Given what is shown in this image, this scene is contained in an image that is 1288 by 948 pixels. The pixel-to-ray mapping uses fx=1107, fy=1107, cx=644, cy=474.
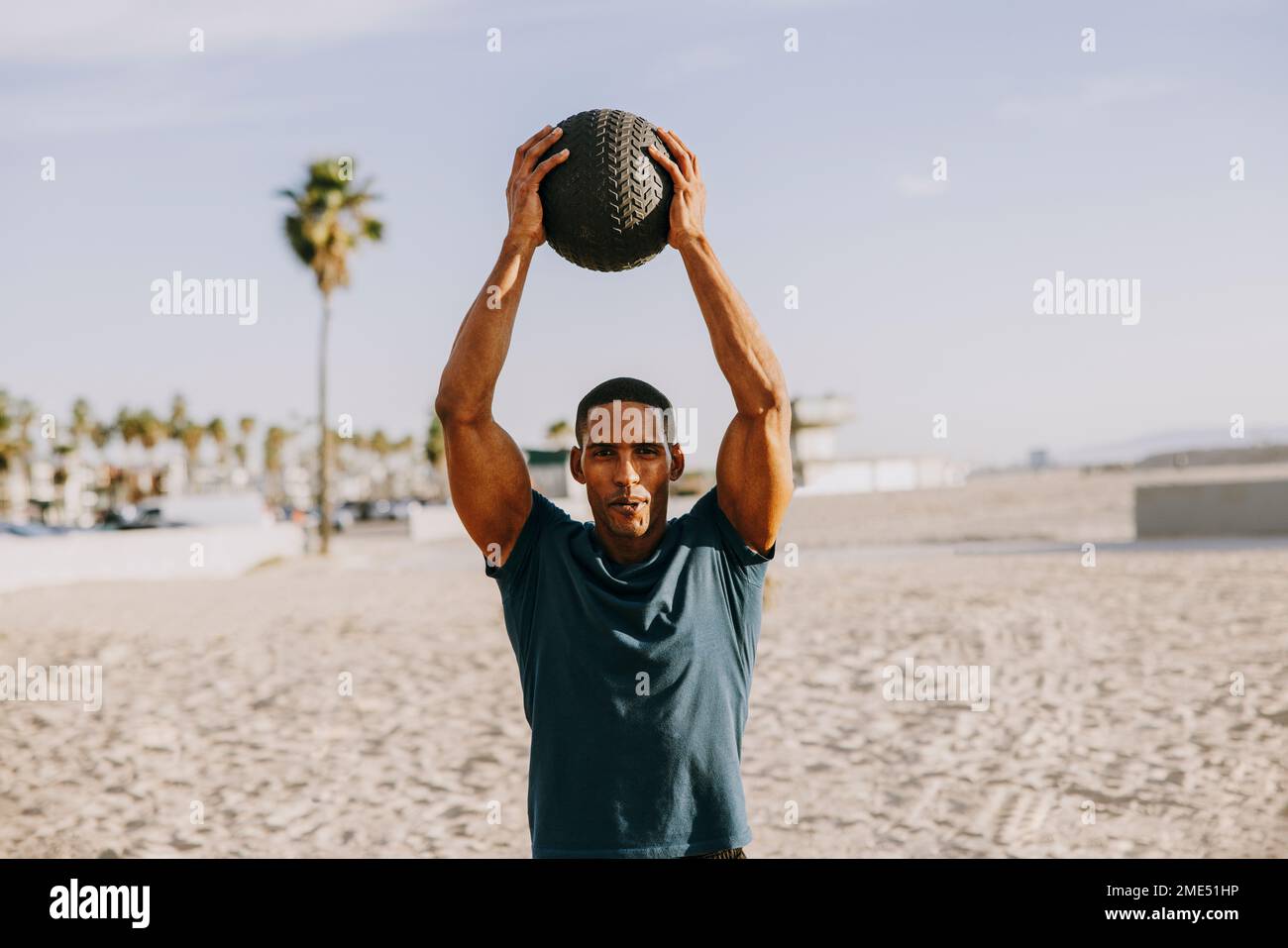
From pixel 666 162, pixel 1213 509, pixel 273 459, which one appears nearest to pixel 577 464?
pixel 666 162

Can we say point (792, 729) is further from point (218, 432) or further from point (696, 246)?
point (218, 432)

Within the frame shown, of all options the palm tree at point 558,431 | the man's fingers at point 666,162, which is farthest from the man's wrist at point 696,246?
the palm tree at point 558,431

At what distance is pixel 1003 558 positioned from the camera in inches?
791

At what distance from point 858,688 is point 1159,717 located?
7.95ft

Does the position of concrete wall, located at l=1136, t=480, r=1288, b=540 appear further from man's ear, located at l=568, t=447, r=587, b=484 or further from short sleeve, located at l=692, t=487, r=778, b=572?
man's ear, located at l=568, t=447, r=587, b=484

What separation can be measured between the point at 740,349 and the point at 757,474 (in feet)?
0.95

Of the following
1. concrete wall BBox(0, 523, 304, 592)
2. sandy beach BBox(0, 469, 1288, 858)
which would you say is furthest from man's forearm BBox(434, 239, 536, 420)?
concrete wall BBox(0, 523, 304, 592)

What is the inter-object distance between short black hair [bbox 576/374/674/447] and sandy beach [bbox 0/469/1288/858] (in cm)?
420

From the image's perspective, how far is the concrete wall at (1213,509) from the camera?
2300 cm

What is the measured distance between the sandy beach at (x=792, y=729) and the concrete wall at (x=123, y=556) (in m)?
5.15

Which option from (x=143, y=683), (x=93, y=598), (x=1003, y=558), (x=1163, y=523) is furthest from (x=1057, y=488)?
(x=143, y=683)

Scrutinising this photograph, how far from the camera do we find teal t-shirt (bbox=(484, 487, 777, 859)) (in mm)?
2389

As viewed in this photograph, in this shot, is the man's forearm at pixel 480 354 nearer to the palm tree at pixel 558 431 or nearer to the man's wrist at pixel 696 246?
the man's wrist at pixel 696 246

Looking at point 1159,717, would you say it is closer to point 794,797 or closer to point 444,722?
point 794,797
